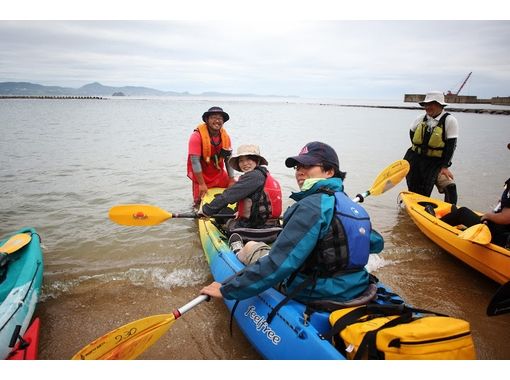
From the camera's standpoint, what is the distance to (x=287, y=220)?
2172 millimetres

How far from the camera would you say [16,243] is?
12.4 ft

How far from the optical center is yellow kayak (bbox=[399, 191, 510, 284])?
3.64 m

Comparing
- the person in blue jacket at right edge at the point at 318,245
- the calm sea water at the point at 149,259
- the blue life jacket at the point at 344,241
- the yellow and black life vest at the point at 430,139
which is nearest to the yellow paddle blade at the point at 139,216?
the calm sea water at the point at 149,259

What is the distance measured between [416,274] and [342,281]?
8.88 ft

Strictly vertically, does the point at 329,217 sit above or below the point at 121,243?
above

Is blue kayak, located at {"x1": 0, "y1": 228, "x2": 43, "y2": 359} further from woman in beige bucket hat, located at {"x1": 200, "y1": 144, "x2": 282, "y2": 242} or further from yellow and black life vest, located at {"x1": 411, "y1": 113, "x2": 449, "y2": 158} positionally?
yellow and black life vest, located at {"x1": 411, "y1": 113, "x2": 449, "y2": 158}

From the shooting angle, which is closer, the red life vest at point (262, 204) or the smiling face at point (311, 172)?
the smiling face at point (311, 172)

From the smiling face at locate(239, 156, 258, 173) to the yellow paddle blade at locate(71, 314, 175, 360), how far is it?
1819 millimetres

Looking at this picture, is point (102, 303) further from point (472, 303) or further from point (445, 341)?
point (472, 303)

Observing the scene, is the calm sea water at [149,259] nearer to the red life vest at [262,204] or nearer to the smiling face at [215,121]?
the red life vest at [262,204]

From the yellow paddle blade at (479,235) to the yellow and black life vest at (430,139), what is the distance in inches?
84.3

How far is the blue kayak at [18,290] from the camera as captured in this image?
263cm

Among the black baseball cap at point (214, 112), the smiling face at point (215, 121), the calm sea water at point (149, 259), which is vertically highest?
the black baseball cap at point (214, 112)

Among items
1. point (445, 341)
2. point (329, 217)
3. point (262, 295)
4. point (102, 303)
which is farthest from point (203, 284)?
point (445, 341)
